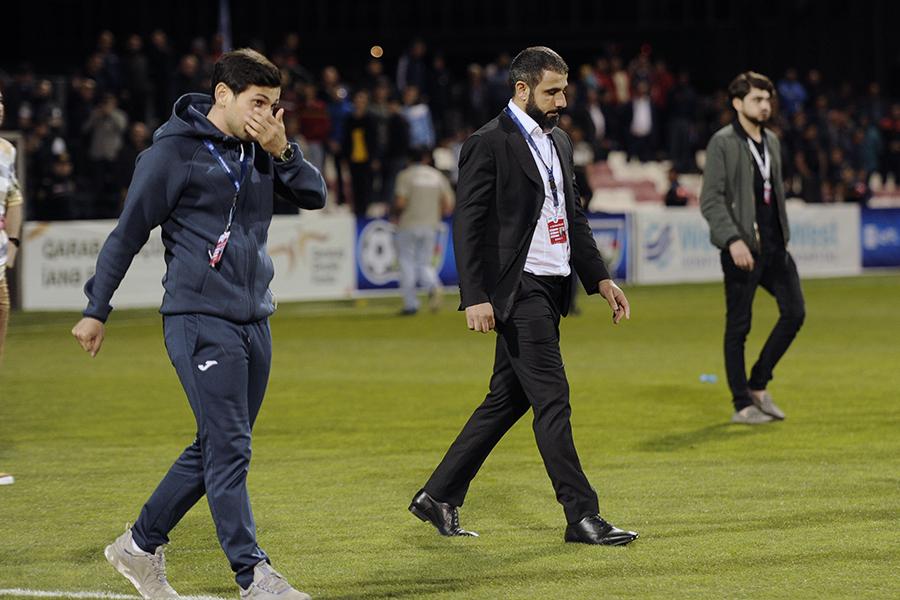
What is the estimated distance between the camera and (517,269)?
729 centimetres

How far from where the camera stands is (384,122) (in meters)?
26.3


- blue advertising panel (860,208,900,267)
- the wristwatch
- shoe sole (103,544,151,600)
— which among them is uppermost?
the wristwatch

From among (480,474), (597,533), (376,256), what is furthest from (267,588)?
(376,256)

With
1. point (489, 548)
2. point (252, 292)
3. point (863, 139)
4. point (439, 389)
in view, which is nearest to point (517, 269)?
point (489, 548)

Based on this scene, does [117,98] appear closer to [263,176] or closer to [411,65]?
[411,65]

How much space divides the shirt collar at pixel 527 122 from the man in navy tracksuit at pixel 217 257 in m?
1.68

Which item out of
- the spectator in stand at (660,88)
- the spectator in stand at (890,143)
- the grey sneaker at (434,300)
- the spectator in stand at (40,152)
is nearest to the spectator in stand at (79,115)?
the spectator in stand at (40,152)

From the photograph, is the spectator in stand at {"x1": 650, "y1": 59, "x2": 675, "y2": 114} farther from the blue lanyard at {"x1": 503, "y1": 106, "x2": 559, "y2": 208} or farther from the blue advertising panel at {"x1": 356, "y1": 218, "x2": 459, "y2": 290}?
the blue lanyard at {"x1": 503, "y1": 106, "x2": 559, "y2": 208}

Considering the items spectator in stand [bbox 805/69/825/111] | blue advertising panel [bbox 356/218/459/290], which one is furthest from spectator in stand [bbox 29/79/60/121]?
spectator in stand [bbox 805/69/825/111]

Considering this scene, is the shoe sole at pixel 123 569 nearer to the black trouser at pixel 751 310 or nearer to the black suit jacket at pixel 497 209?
the black suit jacket at pixel 497 209

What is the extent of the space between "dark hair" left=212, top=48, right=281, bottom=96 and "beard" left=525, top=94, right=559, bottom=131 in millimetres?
1784

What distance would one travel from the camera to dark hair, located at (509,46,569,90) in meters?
7.27

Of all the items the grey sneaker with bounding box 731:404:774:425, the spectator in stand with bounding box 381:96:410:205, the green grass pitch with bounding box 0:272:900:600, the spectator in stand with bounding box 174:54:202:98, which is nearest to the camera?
the green grass pitch with bounding box 0:272:900:600

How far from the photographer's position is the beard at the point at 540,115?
733cm
